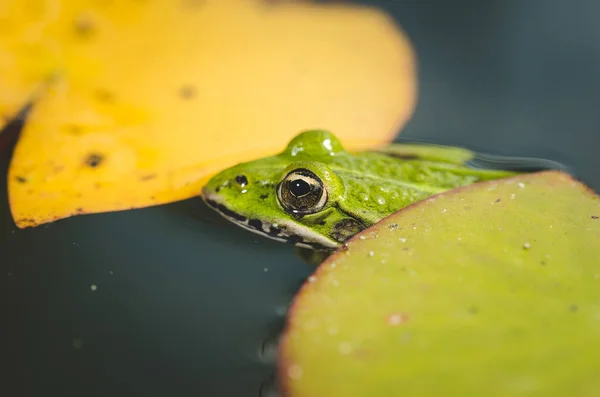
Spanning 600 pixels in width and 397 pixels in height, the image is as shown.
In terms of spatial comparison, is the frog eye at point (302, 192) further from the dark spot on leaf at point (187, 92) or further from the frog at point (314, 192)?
the dark spot on leaf at point (187, 92)

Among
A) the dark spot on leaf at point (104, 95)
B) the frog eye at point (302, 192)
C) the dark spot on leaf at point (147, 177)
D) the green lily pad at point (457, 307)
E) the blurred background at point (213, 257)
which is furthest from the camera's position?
the dark spot on leaf at point (104, 95)

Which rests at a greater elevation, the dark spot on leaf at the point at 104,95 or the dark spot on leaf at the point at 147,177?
the dark spot on leaf at the point at 104,95

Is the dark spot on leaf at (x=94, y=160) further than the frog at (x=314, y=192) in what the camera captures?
Yes

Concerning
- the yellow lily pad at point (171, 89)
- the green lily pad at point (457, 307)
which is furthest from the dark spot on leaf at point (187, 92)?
the green lily pad at point (457, 307)

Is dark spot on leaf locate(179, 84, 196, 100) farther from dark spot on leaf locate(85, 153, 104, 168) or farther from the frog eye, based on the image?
the frog eye

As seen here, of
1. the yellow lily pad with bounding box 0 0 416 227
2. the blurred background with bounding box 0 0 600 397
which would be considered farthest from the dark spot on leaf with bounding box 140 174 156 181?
the blurred background with bounding box 0 0 600 397

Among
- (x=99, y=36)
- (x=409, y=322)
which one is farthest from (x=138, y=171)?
(x=409, y=322)

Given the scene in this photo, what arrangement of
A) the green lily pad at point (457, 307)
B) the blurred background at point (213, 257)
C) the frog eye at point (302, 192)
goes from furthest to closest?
the frog eye at point (302, 192) → the blurred background at point (213, 257) → the green lily pad at point (457, 307)
